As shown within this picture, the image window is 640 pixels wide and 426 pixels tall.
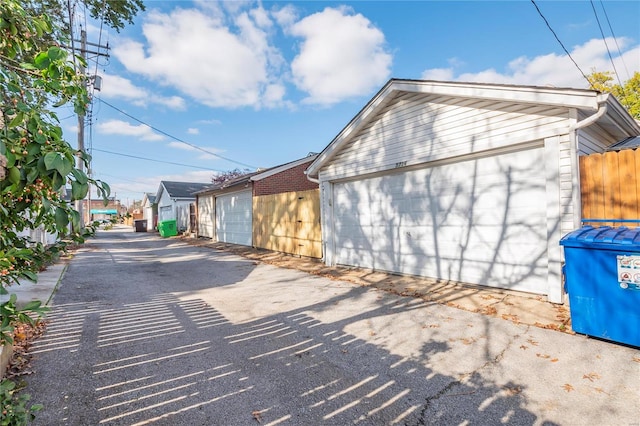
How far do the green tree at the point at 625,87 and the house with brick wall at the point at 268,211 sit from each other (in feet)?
73.1

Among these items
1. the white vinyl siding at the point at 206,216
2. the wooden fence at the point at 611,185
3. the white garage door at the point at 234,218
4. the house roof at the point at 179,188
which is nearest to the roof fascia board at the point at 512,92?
the wooden fence at the point at 611,185

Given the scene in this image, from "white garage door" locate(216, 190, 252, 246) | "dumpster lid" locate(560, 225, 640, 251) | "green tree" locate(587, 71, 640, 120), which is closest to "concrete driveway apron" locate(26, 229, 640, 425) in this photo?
"dumpster lid" locate(560, 225, 640, 251)

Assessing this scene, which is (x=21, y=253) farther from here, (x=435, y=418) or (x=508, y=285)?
(x=508, y=285)

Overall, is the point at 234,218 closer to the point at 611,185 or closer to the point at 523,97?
the point at 523,97

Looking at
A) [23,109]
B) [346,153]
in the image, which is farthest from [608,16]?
[23,109]

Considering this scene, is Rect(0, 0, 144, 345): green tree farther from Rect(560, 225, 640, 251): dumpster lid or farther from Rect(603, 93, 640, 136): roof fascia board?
Rect(603, 93, 640, 136): roof fascia board

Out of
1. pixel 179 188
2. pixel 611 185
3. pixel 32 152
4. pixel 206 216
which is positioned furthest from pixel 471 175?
pixel 179 188

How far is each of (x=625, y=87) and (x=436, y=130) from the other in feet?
86.3

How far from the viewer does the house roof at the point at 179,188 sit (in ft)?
91.8

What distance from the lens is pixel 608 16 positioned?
30.0 ft

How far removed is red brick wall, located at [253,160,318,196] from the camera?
14688 millimetres

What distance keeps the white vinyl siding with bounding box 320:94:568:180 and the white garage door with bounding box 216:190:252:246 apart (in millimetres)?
7398

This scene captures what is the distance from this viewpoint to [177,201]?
2747 centimetres

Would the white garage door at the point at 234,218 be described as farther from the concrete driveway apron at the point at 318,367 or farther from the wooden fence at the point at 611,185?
the wooden fence at the point at 611,185
